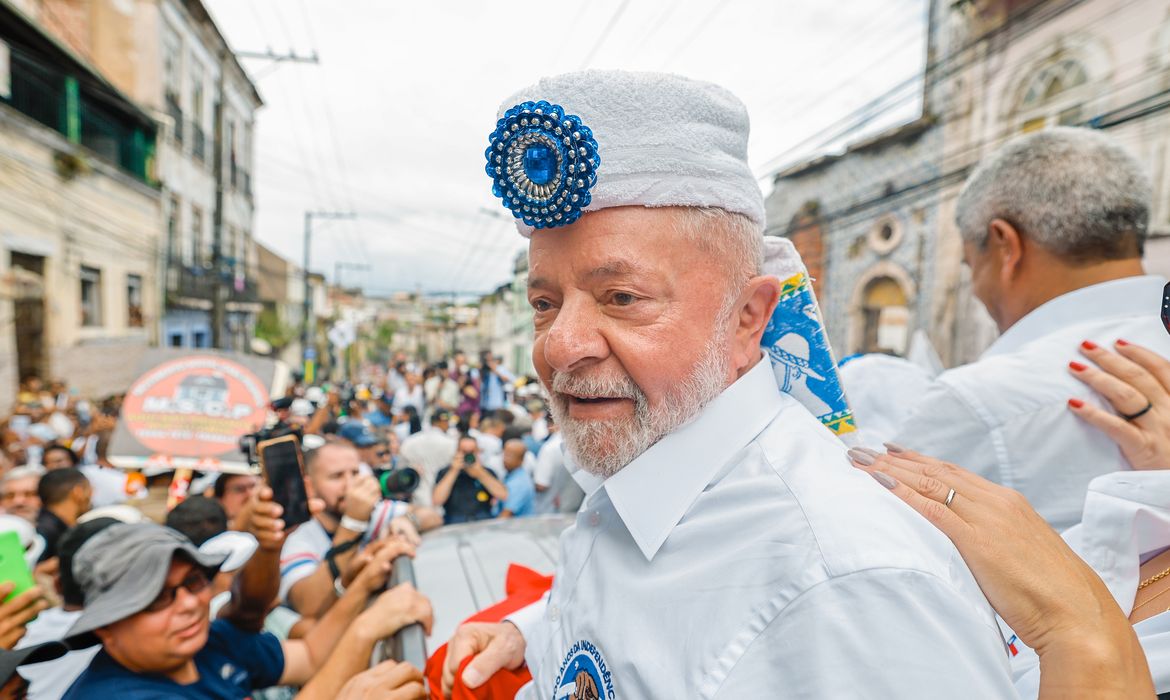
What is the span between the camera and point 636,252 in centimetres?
117

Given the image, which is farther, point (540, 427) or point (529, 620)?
point (540, 427)

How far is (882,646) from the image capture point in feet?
2.56

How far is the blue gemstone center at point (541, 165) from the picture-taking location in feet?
3.89

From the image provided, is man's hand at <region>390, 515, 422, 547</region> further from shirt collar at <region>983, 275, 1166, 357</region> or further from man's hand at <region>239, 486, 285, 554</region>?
shirt collar at <region>983, 275, 1166, 357</region>

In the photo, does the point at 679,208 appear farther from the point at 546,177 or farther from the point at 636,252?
the point at 546,177

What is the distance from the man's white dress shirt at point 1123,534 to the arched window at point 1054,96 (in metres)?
12.3

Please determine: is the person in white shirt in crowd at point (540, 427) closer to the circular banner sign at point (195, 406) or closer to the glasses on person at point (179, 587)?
the circular banner sign at point (195, 406)

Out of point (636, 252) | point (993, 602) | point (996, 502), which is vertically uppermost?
point (636, 252)

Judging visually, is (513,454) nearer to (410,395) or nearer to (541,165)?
(541,165)

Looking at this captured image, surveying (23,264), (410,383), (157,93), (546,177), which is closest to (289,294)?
(157,93)

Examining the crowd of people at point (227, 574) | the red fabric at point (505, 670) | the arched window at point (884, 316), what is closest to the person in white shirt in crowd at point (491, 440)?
the crowd of people at point (227, 574)

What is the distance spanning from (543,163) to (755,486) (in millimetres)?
711

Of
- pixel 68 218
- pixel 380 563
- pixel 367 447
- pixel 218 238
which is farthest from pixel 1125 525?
pixel 68 218

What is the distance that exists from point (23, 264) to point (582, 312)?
1769 centimetres
